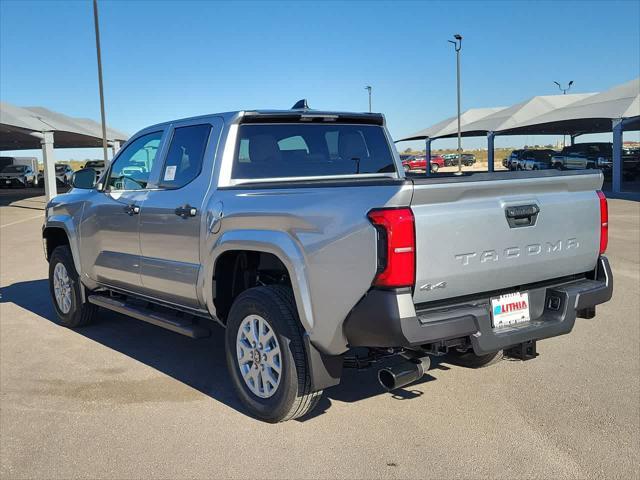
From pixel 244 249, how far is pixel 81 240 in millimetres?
2793

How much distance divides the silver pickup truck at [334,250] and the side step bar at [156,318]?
0.7 inches

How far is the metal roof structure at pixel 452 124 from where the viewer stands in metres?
42.9

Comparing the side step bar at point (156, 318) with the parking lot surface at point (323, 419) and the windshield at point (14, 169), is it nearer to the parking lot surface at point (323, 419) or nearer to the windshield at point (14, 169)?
the parking lot surface at point (323, 419)

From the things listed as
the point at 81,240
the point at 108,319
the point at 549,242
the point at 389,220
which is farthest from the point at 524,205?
the point at 108,319

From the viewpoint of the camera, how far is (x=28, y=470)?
348 cm

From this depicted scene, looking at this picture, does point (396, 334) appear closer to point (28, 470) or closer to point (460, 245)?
point (460, 245)

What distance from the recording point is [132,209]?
5203mm

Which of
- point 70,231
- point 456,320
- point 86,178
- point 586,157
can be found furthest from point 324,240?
point 586,157

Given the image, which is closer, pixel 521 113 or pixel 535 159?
pixel 521 113

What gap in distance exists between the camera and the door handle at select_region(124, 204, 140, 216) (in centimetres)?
516

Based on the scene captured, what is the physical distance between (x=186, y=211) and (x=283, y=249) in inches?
45.8

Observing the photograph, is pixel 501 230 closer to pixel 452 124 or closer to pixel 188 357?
pixel 188 357

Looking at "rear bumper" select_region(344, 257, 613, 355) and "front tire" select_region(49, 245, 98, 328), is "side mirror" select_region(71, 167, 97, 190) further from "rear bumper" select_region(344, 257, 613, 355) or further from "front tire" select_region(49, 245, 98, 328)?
"rear bumper" select_region(344, 257, 613, 355)

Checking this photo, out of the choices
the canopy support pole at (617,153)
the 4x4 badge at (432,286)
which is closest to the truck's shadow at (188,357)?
the 4x4 badge at (432,286)
